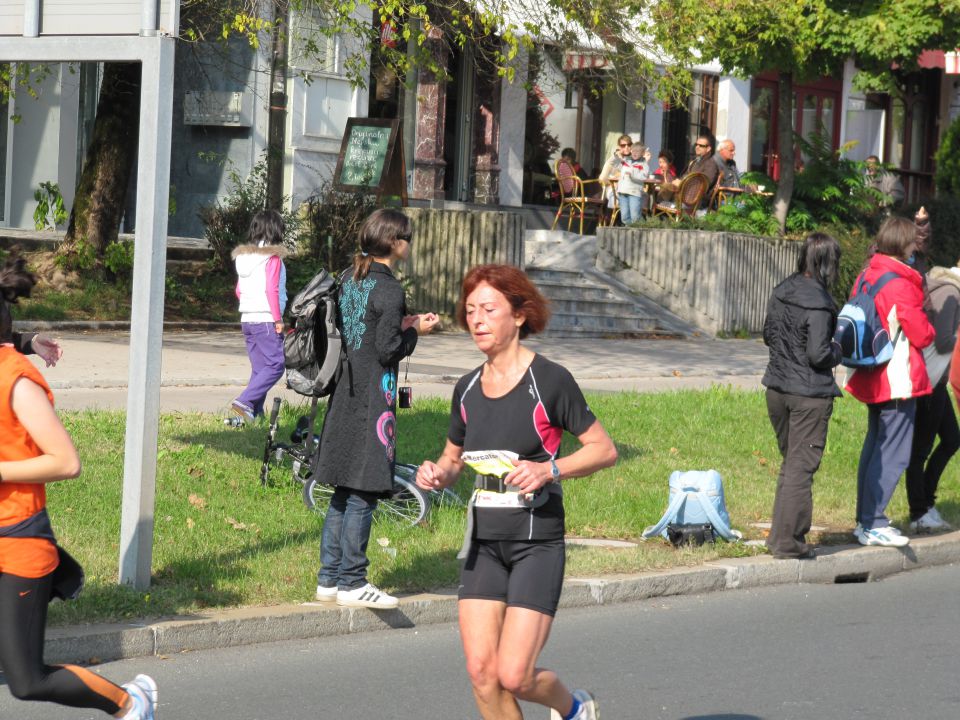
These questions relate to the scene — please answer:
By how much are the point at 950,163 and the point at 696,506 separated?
21.4m

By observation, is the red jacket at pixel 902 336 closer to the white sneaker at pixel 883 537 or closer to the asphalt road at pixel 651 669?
the white sneaker at pixel 883 537

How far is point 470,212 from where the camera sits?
1995 centimetres

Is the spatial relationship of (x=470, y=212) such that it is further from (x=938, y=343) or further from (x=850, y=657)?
(x=850, y=657)

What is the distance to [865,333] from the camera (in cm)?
888

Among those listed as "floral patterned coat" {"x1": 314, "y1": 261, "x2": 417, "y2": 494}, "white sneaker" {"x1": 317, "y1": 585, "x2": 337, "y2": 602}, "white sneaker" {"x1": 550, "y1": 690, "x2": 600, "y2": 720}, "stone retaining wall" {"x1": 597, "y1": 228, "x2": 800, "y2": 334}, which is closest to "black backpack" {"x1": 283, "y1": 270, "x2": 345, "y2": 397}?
"floral patterned coat" {"x1": 314, "y1": 261, "x2": 417, "y2": 494}

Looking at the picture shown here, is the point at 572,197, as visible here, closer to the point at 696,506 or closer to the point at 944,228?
the point at 944,228

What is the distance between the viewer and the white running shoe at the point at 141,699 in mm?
4785

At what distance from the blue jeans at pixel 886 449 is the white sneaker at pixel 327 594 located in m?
3.67

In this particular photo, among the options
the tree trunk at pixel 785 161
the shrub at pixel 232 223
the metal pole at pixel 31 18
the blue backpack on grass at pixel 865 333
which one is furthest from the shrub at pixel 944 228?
the metal pole at pixel 31 18

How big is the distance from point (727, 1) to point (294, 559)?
14.7 metres

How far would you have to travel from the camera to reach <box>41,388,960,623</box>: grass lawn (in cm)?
741

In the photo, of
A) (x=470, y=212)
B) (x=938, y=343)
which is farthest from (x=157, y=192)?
(x=470, y=212)

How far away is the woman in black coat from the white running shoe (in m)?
2.13

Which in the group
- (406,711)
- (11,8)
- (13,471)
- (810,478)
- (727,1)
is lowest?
(406,711)
